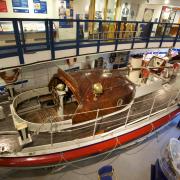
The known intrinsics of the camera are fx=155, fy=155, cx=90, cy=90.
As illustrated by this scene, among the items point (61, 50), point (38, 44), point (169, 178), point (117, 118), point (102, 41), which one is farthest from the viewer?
point (102, 41)

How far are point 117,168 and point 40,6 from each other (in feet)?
19.9

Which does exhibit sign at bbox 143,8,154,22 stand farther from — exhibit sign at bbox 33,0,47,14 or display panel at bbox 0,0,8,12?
display panel at bbox 0,0,8,12

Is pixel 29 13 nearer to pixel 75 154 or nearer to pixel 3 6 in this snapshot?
pixel 3 6

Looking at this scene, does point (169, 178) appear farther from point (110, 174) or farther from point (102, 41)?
point (102, 41)

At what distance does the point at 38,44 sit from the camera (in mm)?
3906

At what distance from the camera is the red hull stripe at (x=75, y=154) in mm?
2613

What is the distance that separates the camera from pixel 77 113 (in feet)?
9.51

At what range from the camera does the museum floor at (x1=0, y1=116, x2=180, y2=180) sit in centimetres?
313

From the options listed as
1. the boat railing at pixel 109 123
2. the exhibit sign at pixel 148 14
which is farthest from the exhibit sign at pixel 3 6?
the exhibit sign at pixel 148 14

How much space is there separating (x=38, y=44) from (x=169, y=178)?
13.6 feet

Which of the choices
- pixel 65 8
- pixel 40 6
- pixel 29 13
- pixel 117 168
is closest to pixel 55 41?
pixel 29 13

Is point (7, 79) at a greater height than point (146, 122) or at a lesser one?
greater

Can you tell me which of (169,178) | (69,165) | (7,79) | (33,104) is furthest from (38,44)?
(169,178)

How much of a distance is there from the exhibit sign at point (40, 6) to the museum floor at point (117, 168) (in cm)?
547
